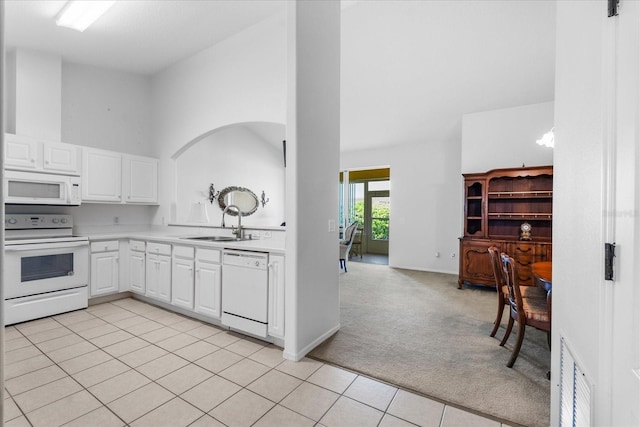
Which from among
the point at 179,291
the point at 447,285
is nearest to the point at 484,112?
the point at 447,285

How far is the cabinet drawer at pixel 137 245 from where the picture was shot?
3830mm

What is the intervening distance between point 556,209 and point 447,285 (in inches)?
143

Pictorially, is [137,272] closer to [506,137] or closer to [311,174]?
[311,174]

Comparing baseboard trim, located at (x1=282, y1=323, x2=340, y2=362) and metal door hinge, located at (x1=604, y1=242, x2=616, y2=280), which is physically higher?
metal door hinge, located at (x1=604, y1=242, x2=616, y2=280)

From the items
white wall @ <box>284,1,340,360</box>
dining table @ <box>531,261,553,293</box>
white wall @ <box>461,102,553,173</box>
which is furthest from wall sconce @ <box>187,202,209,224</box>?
white wall @ <box>461,102,553,173</box>

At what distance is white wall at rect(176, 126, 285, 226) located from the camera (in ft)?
17.7

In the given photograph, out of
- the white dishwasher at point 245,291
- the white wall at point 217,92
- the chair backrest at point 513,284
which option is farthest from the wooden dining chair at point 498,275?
the white wall at point 217,92

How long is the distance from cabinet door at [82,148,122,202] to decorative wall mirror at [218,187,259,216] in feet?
7.00

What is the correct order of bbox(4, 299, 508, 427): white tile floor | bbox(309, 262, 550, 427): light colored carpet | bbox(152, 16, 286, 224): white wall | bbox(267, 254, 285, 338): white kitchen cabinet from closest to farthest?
bbox(4, 299, 508, 427): white tile floor
bbox(309, 262, 550, 427): light colored carpet
bbox(267, 254, 285, 338): white kitchen cabinet
bbox(152, 16, 286, 224): white wall

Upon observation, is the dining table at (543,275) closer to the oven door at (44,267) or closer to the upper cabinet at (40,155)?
the oven door at (44,267)

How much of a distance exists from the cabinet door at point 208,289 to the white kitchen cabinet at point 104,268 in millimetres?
1543

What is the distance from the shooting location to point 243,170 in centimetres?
685

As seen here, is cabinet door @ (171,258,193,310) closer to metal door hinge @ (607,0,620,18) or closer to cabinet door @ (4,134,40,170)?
cabinet door @ (4,134,40,170)

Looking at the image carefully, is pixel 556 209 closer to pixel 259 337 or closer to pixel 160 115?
pixel 259 337
